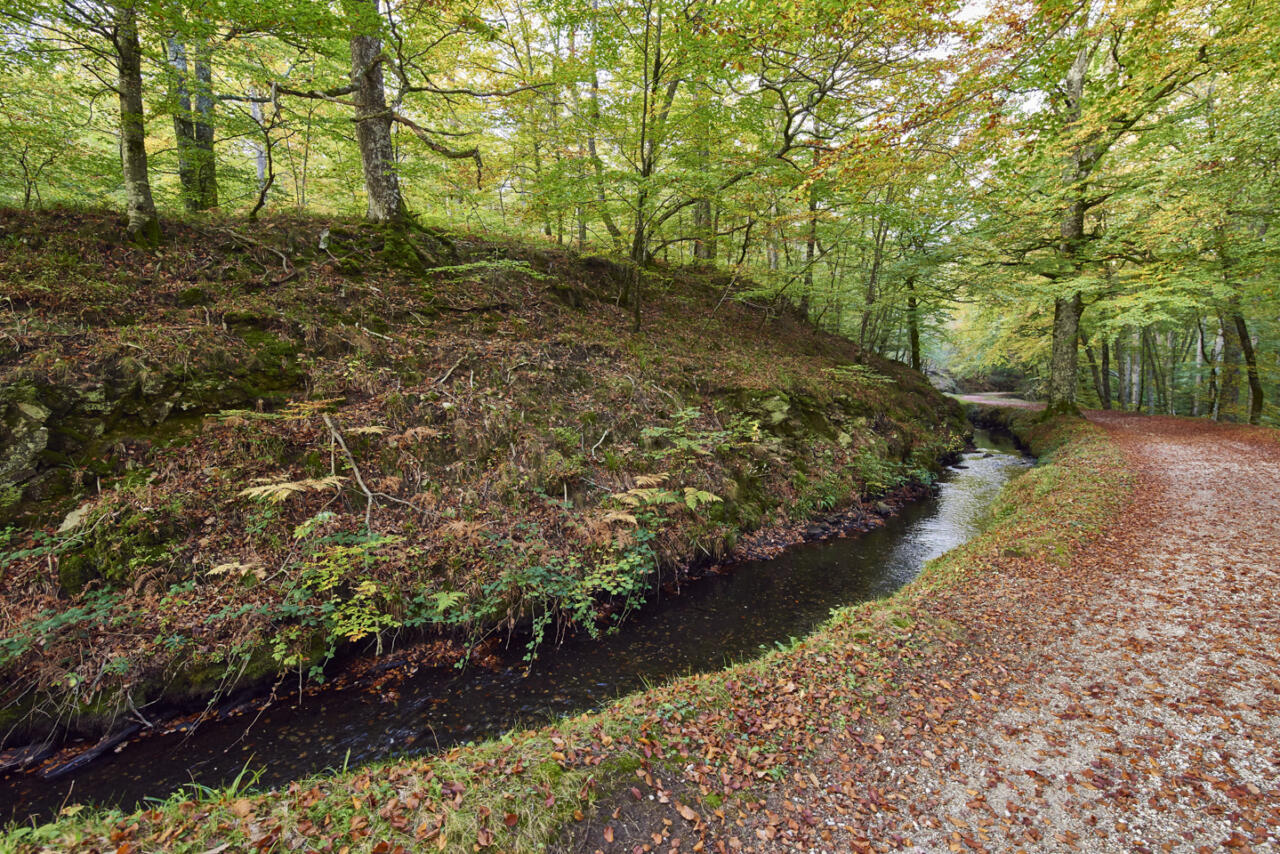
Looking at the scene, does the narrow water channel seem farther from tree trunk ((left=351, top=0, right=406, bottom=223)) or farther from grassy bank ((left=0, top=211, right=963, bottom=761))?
tree trunk ((left=351, top=0, right=406, bottom=223))

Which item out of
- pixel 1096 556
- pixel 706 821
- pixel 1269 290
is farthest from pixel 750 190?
pixel 1269 290

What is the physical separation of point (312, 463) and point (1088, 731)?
8.39m

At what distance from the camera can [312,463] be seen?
20.3 ft

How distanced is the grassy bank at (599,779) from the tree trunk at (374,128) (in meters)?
9.95

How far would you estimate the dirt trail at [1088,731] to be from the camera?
9.36ft

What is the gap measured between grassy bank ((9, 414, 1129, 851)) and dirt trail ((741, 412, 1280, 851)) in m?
0.28

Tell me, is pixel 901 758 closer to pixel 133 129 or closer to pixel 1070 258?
pixel 133 129

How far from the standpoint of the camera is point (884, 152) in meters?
→ 6.18

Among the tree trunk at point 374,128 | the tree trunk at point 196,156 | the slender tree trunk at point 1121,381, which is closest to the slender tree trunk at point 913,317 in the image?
the slender tree trunk at point 1121,381

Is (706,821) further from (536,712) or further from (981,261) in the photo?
(981,261)

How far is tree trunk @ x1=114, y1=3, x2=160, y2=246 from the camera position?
253 inches

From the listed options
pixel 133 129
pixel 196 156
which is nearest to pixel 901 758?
pixel 133 129

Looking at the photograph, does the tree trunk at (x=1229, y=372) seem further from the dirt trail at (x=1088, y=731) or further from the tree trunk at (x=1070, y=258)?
the dirt trail at (x=1088, y=731)

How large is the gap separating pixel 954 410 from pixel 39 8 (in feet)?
83.7
